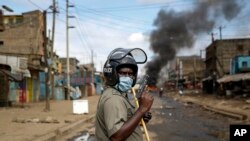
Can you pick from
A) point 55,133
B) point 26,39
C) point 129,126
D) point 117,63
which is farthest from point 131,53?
point 26,39

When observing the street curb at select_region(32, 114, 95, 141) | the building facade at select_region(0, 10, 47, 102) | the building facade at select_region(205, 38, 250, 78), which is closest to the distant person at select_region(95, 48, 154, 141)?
the street curb at select_region(32, 114, 95, 141)

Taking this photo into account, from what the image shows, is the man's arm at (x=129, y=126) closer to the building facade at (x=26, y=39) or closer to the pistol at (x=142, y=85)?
the pistol at (x=142, y=85)

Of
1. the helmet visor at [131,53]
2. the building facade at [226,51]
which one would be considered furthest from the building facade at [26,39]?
the helmet visor at [131,53]

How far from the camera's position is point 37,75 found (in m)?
47.5

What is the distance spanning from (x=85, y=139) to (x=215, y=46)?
70332 millimetres

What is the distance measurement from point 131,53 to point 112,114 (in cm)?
58

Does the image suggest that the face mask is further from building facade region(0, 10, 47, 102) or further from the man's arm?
building facade region(0, 10, 47, 102)

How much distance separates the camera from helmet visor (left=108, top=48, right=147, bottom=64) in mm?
3380

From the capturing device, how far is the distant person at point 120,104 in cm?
310

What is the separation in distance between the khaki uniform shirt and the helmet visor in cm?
25

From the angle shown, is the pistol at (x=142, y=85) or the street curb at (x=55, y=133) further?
the street curb at (x=55, y=133)

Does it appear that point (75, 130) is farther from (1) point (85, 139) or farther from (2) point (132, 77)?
(2) point (132, 77)

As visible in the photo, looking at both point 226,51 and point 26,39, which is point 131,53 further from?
point 226,51

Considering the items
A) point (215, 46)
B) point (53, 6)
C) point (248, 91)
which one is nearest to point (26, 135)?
point (53, 6)
